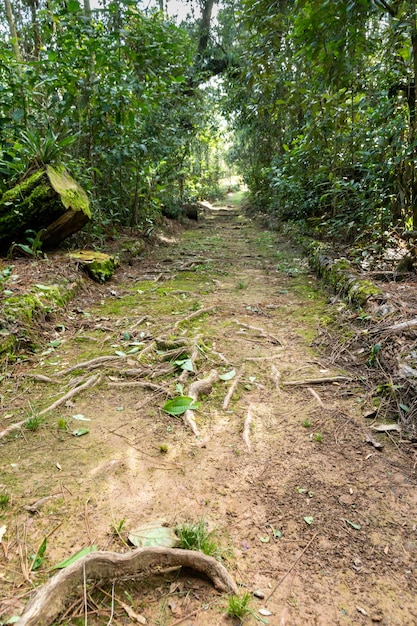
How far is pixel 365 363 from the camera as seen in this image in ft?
10.4

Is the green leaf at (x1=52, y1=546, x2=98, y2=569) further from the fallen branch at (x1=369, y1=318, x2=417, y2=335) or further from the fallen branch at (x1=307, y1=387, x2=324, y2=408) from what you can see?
the fallen branch at (x1=369, y1=318, x2=417, y2=335)

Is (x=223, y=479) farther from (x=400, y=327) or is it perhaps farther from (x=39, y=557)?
(x=400, y=327)

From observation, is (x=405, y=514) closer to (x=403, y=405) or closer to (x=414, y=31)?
(x=403, y=405)

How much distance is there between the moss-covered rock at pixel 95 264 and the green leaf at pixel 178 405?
3289mm

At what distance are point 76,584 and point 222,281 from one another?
5137mm

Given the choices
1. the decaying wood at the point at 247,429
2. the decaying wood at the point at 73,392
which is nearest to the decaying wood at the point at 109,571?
A: the decaying wood at the point at 247,429

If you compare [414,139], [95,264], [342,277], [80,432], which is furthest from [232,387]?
[414,139]

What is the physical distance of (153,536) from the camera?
1659mm

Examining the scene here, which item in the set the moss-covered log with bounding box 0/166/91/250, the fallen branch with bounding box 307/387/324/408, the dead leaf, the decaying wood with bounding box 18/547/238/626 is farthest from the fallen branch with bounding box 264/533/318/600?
the moss-covered log with bounding box 0/166/91/250

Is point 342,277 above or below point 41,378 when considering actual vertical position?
above

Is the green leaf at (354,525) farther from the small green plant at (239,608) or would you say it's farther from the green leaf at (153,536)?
the green leaf at (153,536)

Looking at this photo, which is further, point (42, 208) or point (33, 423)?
point (42, 208)

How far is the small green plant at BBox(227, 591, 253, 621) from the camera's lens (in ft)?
4.53

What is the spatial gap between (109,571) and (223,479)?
0.78m
